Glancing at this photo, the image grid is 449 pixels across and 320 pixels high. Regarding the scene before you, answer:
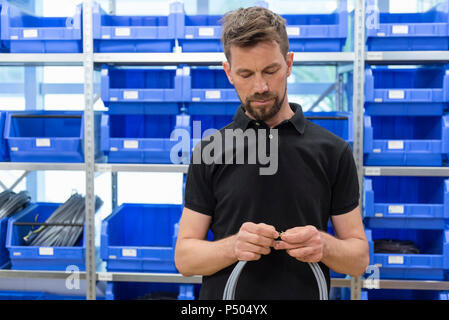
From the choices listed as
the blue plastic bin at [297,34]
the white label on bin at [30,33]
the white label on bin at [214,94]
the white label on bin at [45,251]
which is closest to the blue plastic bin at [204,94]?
the white label on bin at [214,94]

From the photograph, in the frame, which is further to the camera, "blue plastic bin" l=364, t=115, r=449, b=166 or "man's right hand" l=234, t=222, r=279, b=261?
"blue plastic bin" l=364, t=115, r=449, b=166

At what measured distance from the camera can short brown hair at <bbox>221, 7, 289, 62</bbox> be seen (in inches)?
32.1

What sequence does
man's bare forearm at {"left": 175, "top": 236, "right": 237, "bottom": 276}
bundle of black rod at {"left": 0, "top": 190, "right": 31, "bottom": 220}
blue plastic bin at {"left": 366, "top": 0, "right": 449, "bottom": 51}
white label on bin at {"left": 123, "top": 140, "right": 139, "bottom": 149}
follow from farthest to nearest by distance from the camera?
bundle of black rod at {"left": 0, "top": 190, "right": 31, "bottom": 220} < white label on bin at {"left": 123, "top": 140, "right": 139, "bottom": 149} < blue plastic bin at {"left": 366, "top": 0, "right": 449, "bottom": 51} < man's bare forearm at {"left": 175, "top": 236, "right": 237, "bottom": 276}

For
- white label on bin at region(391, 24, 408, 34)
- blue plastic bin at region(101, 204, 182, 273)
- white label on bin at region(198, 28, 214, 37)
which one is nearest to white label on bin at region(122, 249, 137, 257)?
blue plastic bin at region(101, 204, 182, 273)

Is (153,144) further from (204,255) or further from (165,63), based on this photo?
(204,255)

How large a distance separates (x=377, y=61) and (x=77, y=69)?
175 cm

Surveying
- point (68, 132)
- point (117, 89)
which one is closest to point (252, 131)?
point (117, 89)

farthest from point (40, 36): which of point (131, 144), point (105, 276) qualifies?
point (105, 276)

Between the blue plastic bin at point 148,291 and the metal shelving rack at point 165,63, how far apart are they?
58mm

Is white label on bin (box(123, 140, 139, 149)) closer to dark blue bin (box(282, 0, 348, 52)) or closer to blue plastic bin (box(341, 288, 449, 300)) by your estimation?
dark blue bin (box(282, 0, 348, 52))

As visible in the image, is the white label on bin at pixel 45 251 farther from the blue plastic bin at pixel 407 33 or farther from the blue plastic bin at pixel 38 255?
the blue plastic bin at pixel 407 33

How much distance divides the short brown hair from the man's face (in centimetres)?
Result: 1

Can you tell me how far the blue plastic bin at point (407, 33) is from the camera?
6.31 ft

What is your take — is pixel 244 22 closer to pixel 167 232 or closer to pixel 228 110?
pixel 228 110
